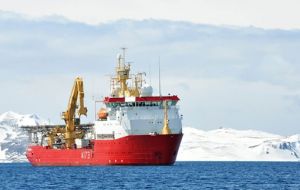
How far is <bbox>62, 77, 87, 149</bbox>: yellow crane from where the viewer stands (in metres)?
133

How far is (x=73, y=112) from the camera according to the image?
135 m

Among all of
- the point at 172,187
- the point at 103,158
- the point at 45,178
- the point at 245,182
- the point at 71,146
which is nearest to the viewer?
the point at 172,187

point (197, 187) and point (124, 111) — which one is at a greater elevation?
point (124, 111)

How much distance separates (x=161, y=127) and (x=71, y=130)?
23.2 meters

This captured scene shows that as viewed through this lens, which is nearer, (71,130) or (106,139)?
(106,139)

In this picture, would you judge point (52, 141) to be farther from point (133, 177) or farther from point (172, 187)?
point (172, 187)

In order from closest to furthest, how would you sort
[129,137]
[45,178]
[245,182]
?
[245,182], [45,178], [129,137]

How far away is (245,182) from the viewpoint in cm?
9012

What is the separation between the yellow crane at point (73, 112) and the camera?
132625 mm

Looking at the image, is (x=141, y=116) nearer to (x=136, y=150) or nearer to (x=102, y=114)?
(x=136, y=150)

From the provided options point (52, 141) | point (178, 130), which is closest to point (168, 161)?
point (178, 130)

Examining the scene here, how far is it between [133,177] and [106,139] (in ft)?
68.8

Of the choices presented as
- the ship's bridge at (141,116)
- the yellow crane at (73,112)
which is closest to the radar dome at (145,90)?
the ship's bridge at (141,116)

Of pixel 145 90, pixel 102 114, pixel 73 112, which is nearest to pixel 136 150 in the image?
pixel 145 90
